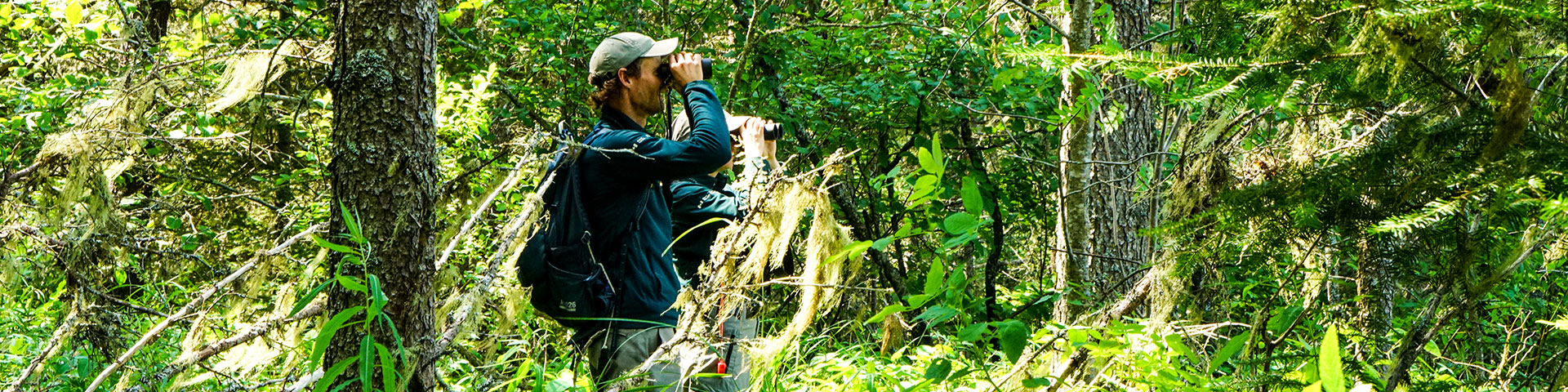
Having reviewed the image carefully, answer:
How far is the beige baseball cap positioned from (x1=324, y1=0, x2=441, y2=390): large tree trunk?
A: 2.87ft

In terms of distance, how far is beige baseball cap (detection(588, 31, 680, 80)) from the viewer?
9.55ft

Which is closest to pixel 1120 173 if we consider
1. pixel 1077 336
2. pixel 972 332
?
pixel 1077 336

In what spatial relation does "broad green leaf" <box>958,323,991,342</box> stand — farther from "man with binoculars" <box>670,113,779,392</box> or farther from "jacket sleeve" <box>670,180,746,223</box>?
"jacket sleeve" <box>670,180,746,223</box>

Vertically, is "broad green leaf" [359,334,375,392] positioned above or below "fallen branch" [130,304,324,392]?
above

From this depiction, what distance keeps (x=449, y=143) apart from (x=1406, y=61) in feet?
16.3

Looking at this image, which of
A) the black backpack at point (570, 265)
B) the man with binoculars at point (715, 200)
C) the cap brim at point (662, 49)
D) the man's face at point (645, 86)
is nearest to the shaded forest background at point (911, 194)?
the black backpack at point (570, 265)

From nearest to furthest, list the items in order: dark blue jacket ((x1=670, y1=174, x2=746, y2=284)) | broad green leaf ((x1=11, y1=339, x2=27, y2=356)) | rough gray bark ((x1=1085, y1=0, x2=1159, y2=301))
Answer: dark blue jacket ((x1=670, y1=174, x2=746, y2=284))
broad green leaf ((x1=11, y1=339, x2=27, y2=356))
rough gray bark ((x1=1085, y1=0, x2=1159, y2=301))

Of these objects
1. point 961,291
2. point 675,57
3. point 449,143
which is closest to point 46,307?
point 449,143

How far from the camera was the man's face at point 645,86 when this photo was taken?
9.66 ft

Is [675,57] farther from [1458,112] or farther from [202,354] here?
[1458,112]

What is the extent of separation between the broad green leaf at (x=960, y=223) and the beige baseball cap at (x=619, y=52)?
1414mm

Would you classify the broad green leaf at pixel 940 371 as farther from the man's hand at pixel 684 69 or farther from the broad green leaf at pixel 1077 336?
the man's hand at pixel 684 69

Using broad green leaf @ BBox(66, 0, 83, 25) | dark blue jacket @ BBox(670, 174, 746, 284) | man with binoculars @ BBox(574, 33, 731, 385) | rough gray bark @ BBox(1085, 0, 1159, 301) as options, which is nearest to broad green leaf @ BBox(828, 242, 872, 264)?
man with binoculars @ BBox(574, 33, 731, 385)

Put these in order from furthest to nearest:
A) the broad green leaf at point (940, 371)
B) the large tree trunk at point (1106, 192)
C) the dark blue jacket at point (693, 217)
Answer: the large tree trunk at point (1106, 192) < the dark blue jacket at point (693, 217) < the broad green leaf at point (940, 371)
